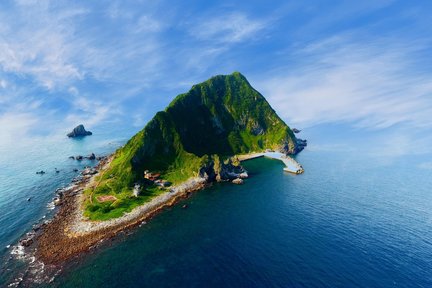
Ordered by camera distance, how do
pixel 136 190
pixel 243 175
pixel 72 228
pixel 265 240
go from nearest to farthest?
pixel 265 240
pixel 72 228
pixel 136 190
pixel 243 175

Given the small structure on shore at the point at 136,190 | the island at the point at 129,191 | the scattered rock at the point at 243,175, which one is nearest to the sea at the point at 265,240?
the island at the point at 129,191

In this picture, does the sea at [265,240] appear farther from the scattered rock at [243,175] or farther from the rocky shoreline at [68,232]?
the scattered rock at [243,175]

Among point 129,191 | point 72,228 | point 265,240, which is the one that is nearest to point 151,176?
point 129,191

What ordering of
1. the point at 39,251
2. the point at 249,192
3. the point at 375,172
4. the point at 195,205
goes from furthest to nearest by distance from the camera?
the point at 375,172 → the point at 249,192 → the point at 195,205 → the point at 39,251

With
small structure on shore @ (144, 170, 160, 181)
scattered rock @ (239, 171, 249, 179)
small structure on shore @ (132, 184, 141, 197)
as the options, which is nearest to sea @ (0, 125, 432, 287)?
scattered rock @ (239, 171, 249, 179)

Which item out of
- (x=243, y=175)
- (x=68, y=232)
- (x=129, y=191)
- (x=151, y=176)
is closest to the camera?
(x=68, y=232)

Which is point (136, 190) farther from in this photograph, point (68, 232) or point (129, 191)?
point (68, 232)

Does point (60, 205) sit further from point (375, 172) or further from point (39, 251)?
point (375, 172)

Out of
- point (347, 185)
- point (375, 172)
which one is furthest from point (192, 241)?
point (375, 172)
